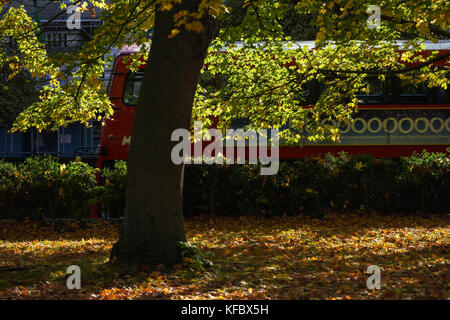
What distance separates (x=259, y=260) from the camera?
7371 mm

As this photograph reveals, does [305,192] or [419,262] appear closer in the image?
[419,262]

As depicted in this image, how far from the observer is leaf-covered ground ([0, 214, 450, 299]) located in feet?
18.1

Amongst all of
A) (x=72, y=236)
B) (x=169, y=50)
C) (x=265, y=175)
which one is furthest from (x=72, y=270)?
(x=265, y=175)

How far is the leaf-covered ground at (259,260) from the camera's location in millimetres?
5531

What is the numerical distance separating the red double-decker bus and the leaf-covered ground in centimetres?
284

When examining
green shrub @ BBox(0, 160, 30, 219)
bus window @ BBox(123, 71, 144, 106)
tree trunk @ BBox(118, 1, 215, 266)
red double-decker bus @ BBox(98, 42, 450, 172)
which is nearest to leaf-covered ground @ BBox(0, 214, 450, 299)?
green shrub @ BBox(0, 160, 30, 219)

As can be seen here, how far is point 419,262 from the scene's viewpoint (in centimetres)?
724

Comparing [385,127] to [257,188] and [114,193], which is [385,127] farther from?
[114,193]

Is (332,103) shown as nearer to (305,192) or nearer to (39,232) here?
(305,192)

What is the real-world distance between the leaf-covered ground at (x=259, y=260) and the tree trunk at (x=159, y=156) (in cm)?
38

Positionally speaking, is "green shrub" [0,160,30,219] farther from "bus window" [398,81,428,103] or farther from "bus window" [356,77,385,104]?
"bus window" [398,81,428,103]

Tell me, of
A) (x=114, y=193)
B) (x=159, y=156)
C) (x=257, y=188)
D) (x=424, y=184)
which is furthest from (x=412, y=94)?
(x=159, y=156)

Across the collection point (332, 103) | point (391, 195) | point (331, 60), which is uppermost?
point (331, 60)

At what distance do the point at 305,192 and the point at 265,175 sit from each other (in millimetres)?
1037
